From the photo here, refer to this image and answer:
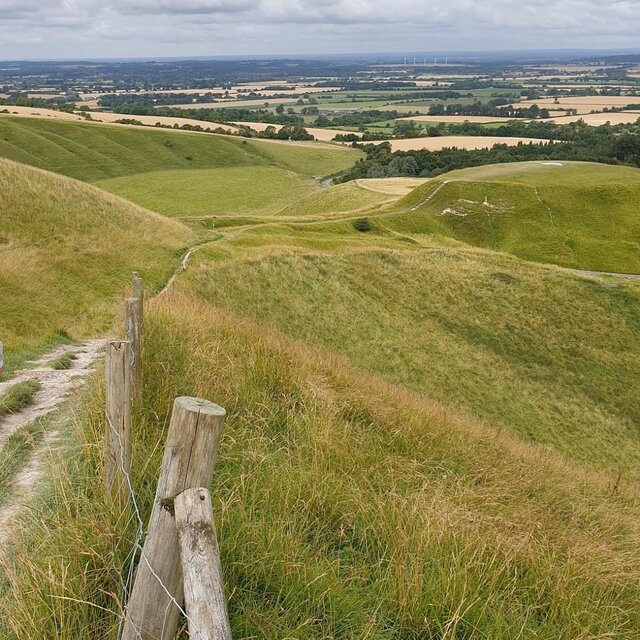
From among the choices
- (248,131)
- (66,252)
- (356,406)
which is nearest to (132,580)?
(356,406)

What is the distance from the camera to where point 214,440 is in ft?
11.0

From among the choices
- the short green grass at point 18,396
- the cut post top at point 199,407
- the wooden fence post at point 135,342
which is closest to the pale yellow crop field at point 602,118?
the short green grass at point 18,396

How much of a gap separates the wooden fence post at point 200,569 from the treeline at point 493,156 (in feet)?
331

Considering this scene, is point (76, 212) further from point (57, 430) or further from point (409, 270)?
point (57, 430)

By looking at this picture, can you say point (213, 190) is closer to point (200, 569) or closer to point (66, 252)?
point (66, 252)

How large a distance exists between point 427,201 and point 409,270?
30.6 metres

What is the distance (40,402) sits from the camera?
32.6 feet

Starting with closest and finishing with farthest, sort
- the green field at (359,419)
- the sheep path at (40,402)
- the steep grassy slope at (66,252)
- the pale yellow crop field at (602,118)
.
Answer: the green field at (359,419) → the sheep path at (40,402) → the steep grassy slope at (66,252) → the pale yellow crop field at (602,118)

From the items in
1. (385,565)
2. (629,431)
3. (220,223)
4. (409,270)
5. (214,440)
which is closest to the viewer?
(214,440)

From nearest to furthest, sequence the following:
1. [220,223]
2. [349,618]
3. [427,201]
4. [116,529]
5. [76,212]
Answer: [116,529]
[349,618]
[76,212]
[220,223]
[427,201]

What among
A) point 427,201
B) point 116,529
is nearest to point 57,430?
point 116,529

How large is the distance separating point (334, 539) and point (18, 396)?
21.8ft

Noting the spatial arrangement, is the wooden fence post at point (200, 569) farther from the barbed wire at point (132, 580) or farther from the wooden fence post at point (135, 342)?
the wooden fence post at point (135, 342)

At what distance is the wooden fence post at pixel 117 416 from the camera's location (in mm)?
4582
